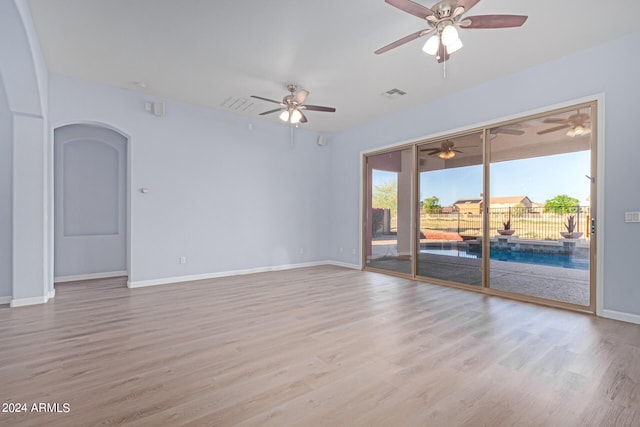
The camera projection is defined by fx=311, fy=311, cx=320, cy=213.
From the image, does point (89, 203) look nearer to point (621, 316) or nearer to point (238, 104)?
point (238, 104)

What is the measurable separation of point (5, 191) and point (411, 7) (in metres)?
5.41

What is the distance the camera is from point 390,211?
21.7ft

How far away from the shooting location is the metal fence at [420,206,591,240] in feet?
13.2

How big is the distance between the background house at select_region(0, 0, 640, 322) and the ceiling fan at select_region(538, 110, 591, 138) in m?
0.22

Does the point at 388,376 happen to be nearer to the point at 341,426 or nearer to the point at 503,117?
the point at 341,426

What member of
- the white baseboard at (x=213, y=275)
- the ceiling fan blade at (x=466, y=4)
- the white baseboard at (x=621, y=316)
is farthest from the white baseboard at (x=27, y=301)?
the white baseboard at (x=621, y=316)

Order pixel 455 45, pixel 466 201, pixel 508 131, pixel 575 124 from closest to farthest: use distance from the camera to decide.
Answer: pixel 455 45 → pixel 575 124 → pixel 508 131 → pixel 466 201

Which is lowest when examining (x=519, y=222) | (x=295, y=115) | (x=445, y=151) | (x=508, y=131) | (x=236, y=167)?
(x=519, y=222)

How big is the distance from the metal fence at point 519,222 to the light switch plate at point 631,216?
1.15ft

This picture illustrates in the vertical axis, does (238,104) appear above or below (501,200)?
above

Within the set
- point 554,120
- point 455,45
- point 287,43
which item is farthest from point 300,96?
point 554,120

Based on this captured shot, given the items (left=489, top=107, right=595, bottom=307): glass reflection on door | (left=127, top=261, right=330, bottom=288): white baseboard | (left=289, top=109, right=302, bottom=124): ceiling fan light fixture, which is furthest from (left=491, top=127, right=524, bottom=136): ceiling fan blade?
(left=127, top=261, right=330, bottom=288): white baseboard

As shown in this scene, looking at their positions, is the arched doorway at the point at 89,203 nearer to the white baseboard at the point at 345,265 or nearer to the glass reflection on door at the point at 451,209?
the white baseboard at the point at 345,265

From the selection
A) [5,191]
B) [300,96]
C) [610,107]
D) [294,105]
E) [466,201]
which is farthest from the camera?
[466,201]
